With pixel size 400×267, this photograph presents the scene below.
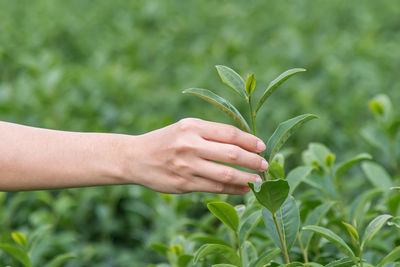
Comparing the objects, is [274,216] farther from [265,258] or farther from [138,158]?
[138,158]

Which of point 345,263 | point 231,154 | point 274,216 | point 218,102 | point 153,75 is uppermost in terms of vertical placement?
point 153,75

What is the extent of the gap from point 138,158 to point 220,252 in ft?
1.02

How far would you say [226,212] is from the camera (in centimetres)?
146

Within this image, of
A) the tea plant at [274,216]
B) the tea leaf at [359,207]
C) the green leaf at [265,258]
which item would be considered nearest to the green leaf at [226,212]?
the tea plant at [274,216]

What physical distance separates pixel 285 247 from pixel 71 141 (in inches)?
23.8

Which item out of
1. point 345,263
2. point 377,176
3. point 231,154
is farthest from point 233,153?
point 377,176

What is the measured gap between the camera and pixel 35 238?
5.89 ft

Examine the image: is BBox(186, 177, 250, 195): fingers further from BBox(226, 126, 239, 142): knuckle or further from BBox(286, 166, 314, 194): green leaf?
BBox(286, 166, 314, 194): green leaf

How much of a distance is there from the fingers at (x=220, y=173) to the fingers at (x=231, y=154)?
0.02 meters

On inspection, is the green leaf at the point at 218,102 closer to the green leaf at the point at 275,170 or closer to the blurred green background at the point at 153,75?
the green leaf at the point at 275,170

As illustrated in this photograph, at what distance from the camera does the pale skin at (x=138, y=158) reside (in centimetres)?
135

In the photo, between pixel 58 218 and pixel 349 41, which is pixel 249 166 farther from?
pixel 349 41

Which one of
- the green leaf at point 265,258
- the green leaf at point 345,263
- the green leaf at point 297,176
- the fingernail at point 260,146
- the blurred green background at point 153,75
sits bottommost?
the green leaf at point 345,263

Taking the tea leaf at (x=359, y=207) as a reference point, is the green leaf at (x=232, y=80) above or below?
above
